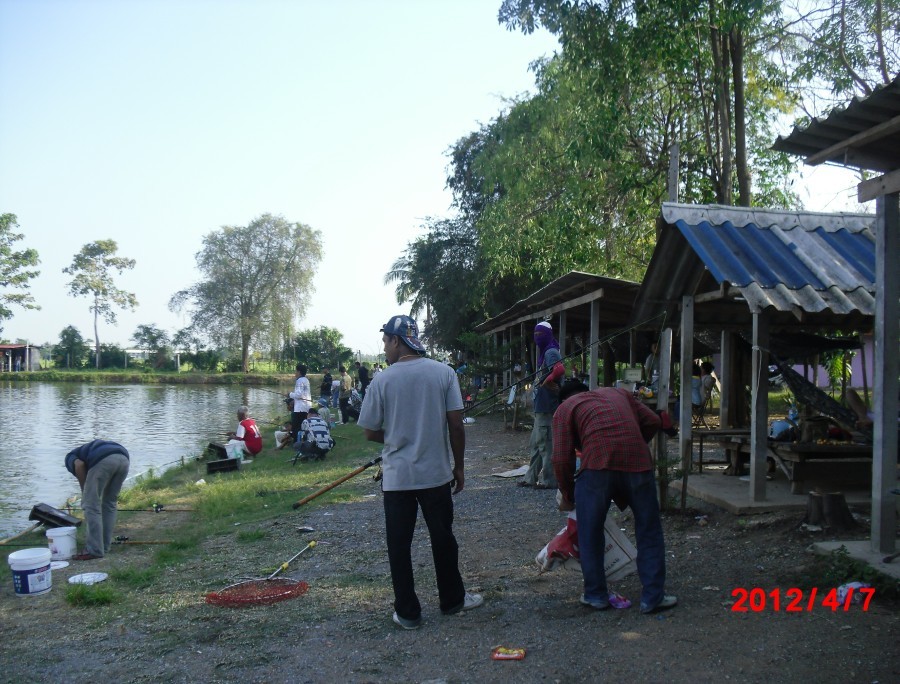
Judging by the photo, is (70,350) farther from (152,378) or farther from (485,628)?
(485,628)

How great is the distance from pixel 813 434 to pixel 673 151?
6.24m

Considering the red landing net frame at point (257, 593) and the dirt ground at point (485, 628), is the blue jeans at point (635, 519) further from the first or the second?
the red landing net frame at point (257, 593)

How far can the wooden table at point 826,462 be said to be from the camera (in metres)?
7.38

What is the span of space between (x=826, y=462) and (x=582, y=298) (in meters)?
5.29

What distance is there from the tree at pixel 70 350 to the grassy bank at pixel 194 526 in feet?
176

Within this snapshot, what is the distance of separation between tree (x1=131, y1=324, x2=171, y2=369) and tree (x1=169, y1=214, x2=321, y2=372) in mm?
5169

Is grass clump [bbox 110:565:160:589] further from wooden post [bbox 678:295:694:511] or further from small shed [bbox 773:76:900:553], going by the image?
small shed [bbox 773:76:900:553]

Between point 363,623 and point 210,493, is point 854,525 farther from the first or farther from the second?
point 210,493

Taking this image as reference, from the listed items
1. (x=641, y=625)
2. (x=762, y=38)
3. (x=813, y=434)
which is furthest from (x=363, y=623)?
(x=762, y=38)

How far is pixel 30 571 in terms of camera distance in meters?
5.98

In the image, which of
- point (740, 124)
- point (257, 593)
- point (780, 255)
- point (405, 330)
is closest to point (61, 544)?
point (257, 593)

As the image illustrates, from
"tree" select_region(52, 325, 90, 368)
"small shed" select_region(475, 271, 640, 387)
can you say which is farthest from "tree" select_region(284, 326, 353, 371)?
"small shed" select_region(475, 271, 640, 387)

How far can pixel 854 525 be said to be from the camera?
6113 mm

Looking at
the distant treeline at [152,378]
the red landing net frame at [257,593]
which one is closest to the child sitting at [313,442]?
the red landing net frame at [257,593]
